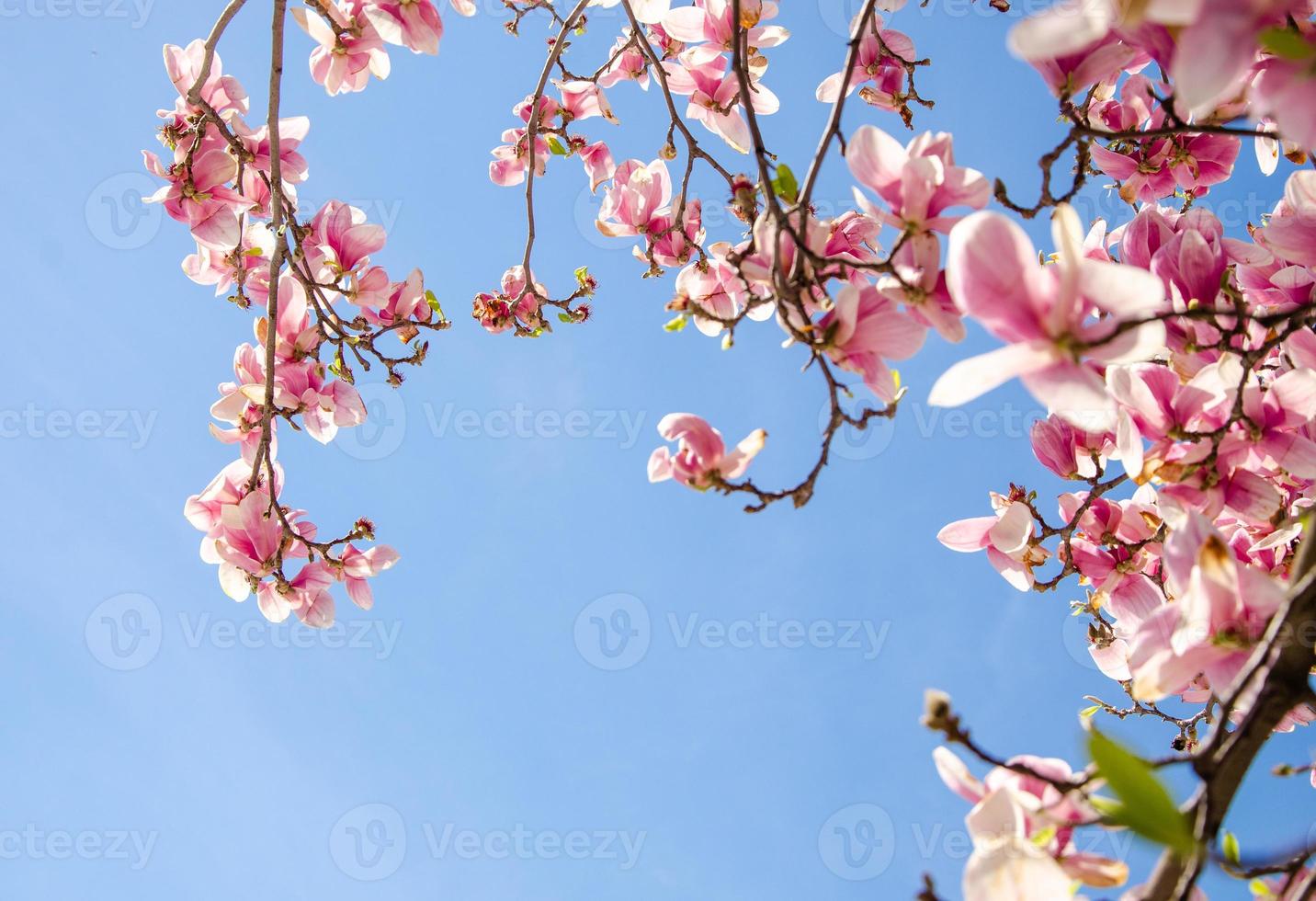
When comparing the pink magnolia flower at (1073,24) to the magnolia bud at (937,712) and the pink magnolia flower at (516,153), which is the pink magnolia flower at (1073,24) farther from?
the pink magnolia flower at (516,153)

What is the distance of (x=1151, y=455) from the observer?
1.20m

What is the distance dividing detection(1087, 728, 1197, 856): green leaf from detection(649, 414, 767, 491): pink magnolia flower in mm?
677

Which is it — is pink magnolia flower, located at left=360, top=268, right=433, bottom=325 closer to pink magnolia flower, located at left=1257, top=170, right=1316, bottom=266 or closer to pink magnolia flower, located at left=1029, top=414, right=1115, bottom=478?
pink magnolia flower, located at left=1029, top=414, right=1115, bottom=478

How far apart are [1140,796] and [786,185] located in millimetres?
850

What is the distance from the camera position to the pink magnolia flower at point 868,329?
110cm

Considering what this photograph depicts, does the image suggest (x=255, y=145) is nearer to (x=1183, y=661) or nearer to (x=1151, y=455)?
(x=1151, y=455)

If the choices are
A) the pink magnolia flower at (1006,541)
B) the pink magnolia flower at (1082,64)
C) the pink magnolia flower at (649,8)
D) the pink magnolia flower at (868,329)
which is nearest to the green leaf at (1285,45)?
the pink magnolia flower at (868,329)

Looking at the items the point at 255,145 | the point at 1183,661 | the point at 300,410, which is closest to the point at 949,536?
the point at 1183,661

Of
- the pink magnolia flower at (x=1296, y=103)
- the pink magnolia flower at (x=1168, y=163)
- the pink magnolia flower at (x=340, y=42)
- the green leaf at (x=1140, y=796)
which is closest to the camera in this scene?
the green leaf at (x=1140, y=796)

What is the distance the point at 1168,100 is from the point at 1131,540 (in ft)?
2.57

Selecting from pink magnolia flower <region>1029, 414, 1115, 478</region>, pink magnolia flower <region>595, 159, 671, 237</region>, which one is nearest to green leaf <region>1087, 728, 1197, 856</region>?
pink magnolia flower <region>1029, 414, 1115, 478</region>

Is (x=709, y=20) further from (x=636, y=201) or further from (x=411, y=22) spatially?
(x=411, y=22)

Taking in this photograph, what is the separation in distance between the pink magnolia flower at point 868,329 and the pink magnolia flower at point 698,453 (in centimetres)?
17

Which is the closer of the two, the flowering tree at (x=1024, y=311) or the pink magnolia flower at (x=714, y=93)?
the flowering tree at (x=1024, y=311)
